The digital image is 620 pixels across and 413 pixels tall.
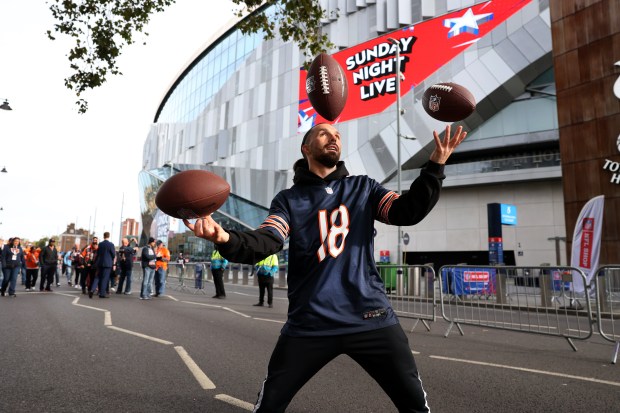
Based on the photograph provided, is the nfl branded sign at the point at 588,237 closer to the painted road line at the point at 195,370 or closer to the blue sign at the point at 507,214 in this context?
the blue sign at the point at 507,214

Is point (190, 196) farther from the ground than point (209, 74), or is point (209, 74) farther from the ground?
point (209, 74)

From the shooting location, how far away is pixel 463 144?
31.0 meters

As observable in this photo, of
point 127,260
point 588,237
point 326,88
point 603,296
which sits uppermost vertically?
point 326,88

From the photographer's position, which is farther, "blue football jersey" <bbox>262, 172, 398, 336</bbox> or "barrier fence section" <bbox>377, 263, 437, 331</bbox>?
"barrier fence section" <bbox>377, 263, 437, 331</bbox>

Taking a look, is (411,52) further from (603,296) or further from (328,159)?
(328,159)

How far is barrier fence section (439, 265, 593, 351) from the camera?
6680mm

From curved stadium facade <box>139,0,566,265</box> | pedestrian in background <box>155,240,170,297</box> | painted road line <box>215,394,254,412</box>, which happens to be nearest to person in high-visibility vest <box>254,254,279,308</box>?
pedestrian in background <box>155,240,170,297</box>

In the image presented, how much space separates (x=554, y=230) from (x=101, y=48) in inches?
1028

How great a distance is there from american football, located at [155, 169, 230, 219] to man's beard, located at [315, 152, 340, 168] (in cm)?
60

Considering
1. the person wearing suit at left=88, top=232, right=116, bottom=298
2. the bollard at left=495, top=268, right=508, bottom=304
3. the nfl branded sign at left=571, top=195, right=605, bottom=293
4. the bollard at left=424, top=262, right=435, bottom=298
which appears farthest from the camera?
the person wearing suit at left=88, top=232, right=116, bottom=298

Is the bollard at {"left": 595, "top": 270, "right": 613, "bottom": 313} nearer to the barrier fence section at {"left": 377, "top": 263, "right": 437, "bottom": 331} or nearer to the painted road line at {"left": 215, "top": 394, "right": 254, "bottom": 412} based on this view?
the barrier fence section at {"left": 377, "top": 263, "right": 437, "bottom": 331}

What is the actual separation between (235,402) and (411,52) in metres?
31.2

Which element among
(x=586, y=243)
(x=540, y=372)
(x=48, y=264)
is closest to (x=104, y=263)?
(x=48, y=264)

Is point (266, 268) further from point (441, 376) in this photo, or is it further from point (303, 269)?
point (303, 269)
